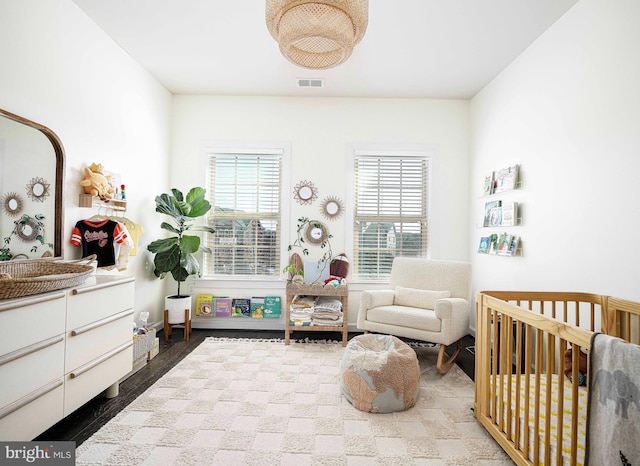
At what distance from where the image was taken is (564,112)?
246 centimetres

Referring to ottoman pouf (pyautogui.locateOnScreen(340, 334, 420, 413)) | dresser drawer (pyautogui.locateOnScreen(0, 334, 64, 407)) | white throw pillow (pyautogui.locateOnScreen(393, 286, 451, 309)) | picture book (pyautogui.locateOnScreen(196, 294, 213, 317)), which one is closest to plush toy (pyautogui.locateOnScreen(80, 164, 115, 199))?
dresser drawer (pyautogui.locateOnScreen(0, 334, 64, 407))

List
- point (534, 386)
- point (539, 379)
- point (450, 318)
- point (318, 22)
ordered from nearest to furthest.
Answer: point (539, 379) → point (318, 22) → point (534, 386) → point (450, 318)

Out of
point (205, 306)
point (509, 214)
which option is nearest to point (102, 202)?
point (205, 306)

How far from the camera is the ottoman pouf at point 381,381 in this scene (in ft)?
6.80

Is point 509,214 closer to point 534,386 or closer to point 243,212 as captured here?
point 534,386

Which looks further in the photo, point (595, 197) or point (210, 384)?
point (210, 384)

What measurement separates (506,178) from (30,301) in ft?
11.8

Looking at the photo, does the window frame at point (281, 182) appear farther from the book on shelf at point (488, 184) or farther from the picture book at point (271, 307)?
the book on shelf at point (488, 184)

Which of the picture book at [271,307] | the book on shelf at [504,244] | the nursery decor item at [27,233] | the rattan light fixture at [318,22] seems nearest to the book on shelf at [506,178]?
the book on shelf at [504,244]

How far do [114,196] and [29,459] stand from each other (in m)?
2.04

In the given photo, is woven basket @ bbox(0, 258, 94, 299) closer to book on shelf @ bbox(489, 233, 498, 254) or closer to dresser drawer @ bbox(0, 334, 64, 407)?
dresser drawer @ bbox(0, 334, 64, 407)

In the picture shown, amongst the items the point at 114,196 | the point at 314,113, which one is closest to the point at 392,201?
the point at 314,113

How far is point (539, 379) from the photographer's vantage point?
146cm

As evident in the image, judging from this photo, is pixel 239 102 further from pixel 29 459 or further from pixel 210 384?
pixel 29 459
